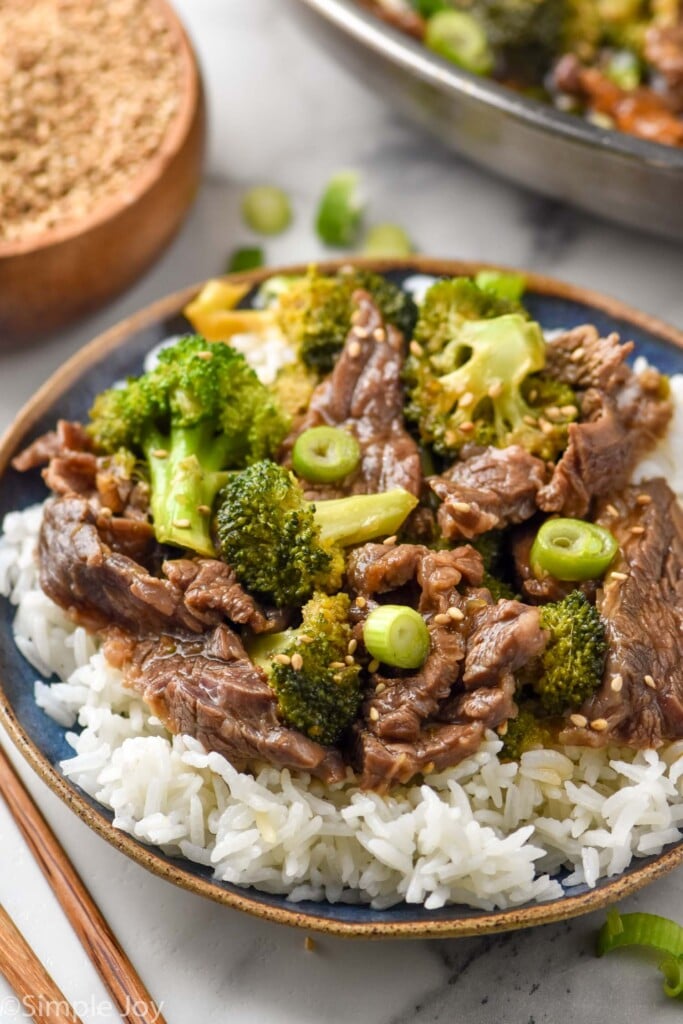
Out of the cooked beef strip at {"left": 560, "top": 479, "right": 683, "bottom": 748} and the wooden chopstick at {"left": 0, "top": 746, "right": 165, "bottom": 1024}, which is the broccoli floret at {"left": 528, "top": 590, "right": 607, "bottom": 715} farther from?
the wooden chopstick at {"left": 0, "top": 746, "right": 165, "bottom": 1024}

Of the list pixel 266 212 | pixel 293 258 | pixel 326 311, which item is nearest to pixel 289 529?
pixel 326 311

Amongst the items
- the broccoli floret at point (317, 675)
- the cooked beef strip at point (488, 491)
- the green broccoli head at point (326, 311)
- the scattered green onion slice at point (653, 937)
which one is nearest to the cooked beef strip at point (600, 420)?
the cooked beef strip at point (488, 491)

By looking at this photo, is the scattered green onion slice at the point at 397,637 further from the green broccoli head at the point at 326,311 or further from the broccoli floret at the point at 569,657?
the green broccoli head at the point at 326,311

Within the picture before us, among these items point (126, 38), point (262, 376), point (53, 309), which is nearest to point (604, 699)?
point (262, 376)

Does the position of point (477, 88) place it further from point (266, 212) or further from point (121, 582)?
point (121, 582)

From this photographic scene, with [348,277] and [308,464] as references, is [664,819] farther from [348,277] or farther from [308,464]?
[348,277]

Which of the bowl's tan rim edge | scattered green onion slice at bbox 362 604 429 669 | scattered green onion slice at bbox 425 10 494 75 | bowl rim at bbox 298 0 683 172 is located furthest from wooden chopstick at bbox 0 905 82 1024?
scattered green onion slice at bbox 425 10 494 75

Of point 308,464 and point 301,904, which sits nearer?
point 301,904
